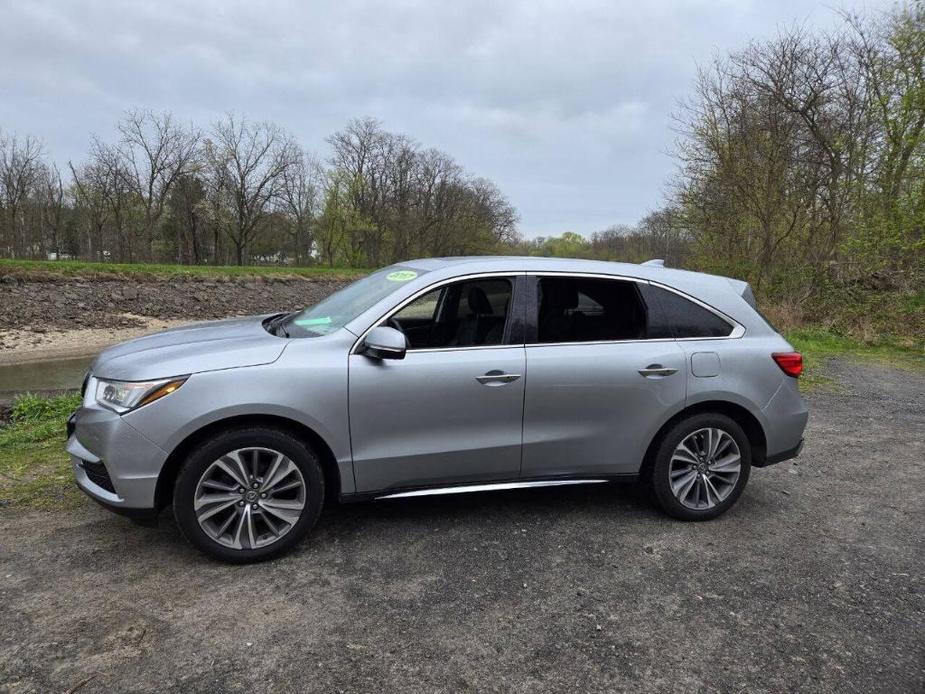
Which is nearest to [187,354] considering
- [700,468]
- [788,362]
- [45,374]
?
[700,468]

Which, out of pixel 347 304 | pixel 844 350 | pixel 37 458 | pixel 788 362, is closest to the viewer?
pixel 347 304

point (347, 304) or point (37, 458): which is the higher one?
point (347, 304)

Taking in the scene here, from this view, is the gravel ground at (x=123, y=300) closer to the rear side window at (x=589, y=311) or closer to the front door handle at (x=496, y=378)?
the rear side window at (x=589, y=311)

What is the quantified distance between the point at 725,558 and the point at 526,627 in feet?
4.74

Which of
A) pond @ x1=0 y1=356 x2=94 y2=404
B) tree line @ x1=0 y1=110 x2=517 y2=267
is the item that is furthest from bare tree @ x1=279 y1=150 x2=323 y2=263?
pond @ x1=0 y1=356 x2=94 y2=404

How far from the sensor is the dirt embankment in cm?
1772

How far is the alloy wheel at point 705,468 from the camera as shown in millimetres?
3943

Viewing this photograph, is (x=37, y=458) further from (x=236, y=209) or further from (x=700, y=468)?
(x=236, y=209)

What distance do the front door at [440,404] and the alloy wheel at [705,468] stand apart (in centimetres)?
112

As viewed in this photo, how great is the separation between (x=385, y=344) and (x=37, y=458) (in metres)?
3.68

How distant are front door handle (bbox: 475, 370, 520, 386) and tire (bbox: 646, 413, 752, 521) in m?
1.16

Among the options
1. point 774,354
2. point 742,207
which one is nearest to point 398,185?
point 742,207

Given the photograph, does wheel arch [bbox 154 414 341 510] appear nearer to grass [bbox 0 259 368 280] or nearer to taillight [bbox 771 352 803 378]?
taillight [bbox 771 352 803 378]

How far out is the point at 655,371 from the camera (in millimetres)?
3793
